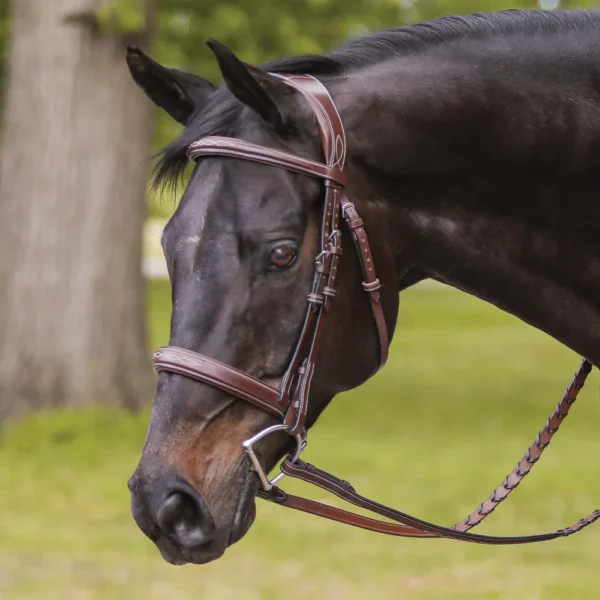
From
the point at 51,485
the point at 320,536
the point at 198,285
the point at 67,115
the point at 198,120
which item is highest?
the point at 198,120

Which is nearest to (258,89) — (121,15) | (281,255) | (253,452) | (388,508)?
(281,255)

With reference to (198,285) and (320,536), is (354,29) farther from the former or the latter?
(198,285)

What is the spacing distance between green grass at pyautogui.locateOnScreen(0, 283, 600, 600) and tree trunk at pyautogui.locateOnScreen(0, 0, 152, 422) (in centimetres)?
42

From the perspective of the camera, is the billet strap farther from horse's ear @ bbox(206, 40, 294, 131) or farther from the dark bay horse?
horse's ear @ bbox(206, 40, 294, 131)

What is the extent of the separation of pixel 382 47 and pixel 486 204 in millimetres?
498

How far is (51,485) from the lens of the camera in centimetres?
801

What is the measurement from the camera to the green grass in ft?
19.8

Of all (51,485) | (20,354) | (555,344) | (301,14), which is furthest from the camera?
(555,344)

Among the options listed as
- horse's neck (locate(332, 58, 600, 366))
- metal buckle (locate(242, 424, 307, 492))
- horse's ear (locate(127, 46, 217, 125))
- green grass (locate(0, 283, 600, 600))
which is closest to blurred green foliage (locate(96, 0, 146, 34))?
green grass (locate(0, 283, 600, 600))

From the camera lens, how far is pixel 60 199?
9.04m

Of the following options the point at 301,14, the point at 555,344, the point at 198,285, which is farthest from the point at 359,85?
the point at 555,344

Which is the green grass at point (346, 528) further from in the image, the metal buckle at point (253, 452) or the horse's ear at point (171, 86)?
the horse's ear at point (171, 86)

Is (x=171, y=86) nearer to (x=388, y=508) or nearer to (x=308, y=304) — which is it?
(x=308, y=304)

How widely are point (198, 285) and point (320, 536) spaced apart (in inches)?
191
